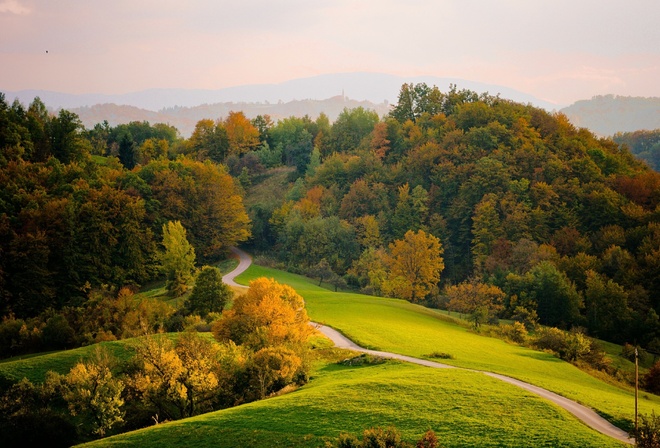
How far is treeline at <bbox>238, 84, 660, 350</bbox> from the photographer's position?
67.8 meters

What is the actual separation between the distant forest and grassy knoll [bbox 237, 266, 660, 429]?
11701mm

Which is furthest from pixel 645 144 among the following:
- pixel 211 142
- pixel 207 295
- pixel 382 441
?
pixel 382 441

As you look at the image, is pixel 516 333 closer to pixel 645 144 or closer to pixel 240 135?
pixel 240 135

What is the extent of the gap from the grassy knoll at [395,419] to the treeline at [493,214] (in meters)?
30.5

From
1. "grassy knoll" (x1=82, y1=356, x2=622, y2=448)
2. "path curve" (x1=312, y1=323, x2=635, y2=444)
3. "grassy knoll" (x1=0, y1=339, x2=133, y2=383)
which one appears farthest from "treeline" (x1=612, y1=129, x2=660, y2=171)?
"grassy knoll" (x1=0, y1=339, x2=133, y2=383)

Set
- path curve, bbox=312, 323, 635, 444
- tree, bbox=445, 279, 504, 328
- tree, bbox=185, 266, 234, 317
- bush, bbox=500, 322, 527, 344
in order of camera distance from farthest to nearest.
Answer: tree, bbox=445, 279, 504, 328
bush, bbox=500, 322, 527, 344
tree, bbox=185, 266, 234, 317
path curve, bbox=312, 323, 635, 444

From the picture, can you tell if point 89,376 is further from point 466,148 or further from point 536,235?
point 466,148

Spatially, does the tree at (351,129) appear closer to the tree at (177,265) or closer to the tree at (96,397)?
the tree at (177,265)

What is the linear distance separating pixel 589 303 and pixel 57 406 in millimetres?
59117

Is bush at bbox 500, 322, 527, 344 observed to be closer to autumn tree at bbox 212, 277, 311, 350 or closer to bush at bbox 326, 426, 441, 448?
autumn tree at bbox 212, 277, 311, 350

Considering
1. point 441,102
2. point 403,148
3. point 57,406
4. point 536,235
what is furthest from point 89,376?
point 441,102

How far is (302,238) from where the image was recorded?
89.9m

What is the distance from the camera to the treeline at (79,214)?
218ft

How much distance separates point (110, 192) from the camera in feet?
249
